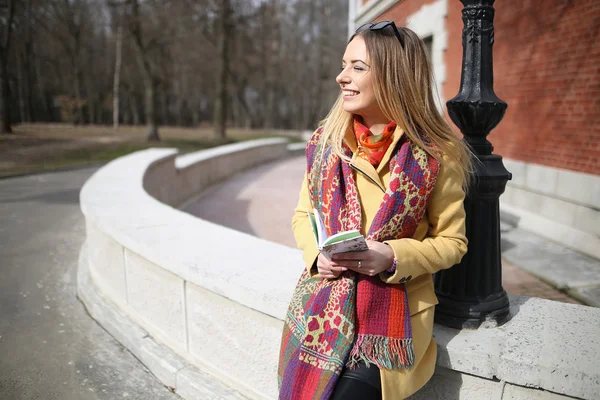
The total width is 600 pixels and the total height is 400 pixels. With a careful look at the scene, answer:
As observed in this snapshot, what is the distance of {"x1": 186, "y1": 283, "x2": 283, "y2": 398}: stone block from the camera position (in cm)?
239

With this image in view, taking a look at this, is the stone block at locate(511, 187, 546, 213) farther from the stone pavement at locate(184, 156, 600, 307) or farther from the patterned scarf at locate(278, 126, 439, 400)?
the patterned scarf at locate(278, 126, 439, 400)

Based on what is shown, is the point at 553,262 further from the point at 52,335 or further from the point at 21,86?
the point at 21,86

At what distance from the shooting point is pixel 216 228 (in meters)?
3.56

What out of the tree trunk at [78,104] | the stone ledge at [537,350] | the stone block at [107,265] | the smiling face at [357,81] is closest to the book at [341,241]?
the smiling face at [357,81]

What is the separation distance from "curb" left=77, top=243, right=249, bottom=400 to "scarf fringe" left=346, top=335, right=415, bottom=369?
1095mm

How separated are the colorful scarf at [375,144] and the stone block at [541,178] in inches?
198

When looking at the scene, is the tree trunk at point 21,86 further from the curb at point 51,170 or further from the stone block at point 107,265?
the stone block at point 107,265

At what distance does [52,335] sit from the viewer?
3.62 metres

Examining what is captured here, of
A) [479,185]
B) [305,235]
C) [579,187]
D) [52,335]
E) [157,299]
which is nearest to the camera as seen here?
[305,235]

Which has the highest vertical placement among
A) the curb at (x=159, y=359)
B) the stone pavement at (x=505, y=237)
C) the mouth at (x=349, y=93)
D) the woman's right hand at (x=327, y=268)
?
the mouth at (x=349, y=93)

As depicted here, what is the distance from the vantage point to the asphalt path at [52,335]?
292 cm

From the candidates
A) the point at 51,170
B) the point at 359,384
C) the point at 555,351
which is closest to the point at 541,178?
the point at 555,351

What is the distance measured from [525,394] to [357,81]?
4.43 ft

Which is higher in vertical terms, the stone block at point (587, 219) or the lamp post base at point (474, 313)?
the lamp post base at point (474, 313)
